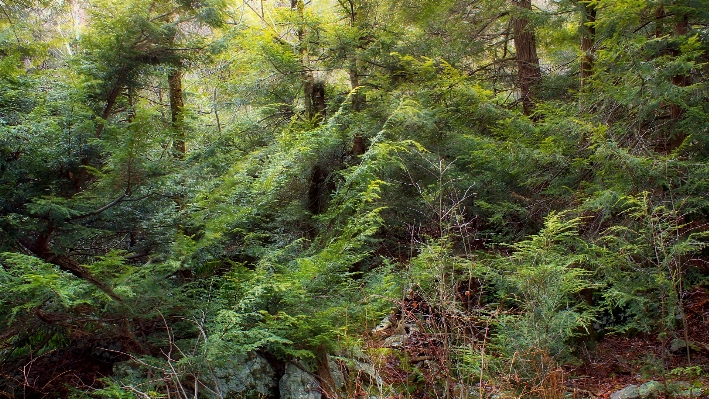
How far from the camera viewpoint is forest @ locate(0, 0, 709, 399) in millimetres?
4312

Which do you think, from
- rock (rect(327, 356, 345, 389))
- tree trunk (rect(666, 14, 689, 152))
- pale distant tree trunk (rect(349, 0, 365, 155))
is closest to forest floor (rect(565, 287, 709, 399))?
tree trunk (rect(666, 14, 689, 152))

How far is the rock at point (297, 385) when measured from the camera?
17.2 ft

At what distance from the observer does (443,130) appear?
327 inches

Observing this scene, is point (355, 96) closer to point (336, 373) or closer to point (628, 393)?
point (336, 373)

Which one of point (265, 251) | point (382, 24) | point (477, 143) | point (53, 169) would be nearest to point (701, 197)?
point (477, 143)

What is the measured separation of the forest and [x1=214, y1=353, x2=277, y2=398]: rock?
0.08 feet

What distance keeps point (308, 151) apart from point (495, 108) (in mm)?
3229

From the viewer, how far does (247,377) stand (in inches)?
203

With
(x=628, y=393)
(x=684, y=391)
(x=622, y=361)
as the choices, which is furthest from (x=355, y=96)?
(x=684, y=391)

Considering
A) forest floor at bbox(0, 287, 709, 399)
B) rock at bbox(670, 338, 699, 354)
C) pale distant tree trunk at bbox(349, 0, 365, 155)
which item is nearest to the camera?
forest floor at bbox(0, 287, 709, 399)

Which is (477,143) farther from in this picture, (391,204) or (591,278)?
(591,278)

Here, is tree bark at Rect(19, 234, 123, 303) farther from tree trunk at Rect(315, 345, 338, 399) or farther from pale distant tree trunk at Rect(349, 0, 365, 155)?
pale distant tree trunk at Rect(349, 0, 365, 155)

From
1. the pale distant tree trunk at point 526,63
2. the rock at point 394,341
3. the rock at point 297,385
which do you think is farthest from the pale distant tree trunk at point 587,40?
the rock at point 297,385

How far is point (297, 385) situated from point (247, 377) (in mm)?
551
